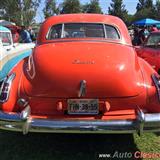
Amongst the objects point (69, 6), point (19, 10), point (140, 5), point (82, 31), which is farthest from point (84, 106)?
point (140, 5)

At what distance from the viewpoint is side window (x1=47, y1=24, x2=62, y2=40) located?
22.1ft

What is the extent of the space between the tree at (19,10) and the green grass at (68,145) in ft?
119

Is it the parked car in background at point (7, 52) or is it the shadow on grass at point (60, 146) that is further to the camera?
the parked car in background at point (7, 52)

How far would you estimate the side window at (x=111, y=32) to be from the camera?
262 inches

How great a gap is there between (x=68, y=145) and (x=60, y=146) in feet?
0.37

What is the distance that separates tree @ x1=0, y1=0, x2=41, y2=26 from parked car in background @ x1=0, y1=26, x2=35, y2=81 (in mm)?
31582

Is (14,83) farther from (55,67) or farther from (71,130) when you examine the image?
(71,130)

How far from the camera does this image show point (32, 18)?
47156 mm

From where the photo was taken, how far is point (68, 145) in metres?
5.83

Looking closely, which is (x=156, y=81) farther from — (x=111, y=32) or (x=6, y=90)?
(x=6, y=90)

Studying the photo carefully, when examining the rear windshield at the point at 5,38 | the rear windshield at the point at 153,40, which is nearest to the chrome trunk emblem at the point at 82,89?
the rear windshield at the point at 5,38

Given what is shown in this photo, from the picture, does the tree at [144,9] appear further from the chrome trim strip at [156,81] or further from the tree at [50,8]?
the chrome trim strip at [156,81]

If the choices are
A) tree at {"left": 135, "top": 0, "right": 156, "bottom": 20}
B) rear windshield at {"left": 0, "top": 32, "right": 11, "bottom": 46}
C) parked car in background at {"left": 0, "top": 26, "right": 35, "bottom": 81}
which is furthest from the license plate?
tree at {"left": 135, "top": 0, "right": 156, "bottom": 20}

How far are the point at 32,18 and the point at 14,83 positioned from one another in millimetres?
42464
